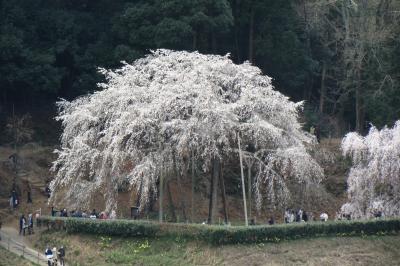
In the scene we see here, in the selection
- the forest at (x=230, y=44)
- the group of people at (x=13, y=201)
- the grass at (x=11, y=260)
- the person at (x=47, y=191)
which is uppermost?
the forest at (x=230, y=44)

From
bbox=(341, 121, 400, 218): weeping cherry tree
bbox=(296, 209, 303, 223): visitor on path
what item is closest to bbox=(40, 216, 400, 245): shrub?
bbox=(341, 121, 400, 218): weeping cherry tree

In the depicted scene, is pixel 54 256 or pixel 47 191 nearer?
pixel 54 256

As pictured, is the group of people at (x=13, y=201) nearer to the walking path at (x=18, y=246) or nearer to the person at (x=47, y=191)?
the person at (x=47, y=191)

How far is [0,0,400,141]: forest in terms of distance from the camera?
165 feet

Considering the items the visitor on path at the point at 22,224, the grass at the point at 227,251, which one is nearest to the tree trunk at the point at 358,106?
the grass at the point at 227,251

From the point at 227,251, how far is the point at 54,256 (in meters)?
7.89

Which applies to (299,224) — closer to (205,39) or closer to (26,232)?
(26,232)

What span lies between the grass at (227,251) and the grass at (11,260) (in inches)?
81.0

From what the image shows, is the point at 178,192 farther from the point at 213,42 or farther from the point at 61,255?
the point at 61,255

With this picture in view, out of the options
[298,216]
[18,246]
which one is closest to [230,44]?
[298,216]

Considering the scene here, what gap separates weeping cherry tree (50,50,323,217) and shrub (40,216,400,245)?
174cm

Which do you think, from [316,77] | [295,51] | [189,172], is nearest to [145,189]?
[189,172]

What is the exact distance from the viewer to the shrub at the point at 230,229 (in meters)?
38.1

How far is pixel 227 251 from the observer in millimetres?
37625
